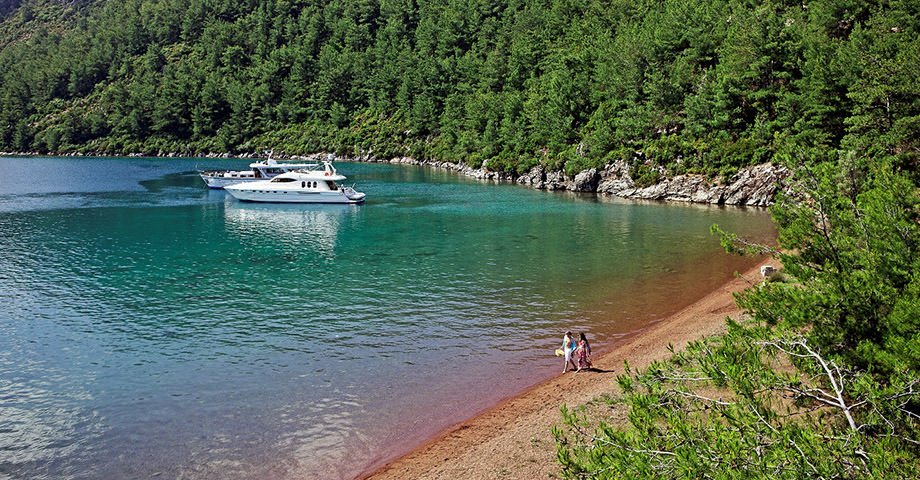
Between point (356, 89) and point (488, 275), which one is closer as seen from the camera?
point (488, 275)

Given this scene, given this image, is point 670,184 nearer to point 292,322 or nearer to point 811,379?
point 292,322

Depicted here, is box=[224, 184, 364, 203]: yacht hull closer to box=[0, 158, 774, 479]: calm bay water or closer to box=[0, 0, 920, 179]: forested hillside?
box=[0, 158, 774, 479]: calm bay water

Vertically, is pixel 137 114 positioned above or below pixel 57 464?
above

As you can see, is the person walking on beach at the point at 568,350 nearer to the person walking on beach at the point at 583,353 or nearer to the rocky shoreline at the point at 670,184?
the person walking on beach at the point at 583,353

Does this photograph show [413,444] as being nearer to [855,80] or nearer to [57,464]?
[57,464]

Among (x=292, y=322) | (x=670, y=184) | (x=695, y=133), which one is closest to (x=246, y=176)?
(x=670, y=184)

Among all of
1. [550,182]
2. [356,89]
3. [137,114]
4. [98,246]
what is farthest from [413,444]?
[137,114]

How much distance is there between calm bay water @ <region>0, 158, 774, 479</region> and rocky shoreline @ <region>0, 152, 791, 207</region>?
7.46m

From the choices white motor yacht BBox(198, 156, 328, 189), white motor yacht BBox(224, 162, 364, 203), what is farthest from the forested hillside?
white motor yacht BBox(198, 156, 328, 189)

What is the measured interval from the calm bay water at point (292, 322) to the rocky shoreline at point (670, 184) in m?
7.46

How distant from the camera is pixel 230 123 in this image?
17912 cm

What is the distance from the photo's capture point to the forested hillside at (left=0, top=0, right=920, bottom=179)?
5450 cm

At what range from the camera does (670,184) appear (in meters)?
69.8

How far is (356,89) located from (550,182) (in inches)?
4106
